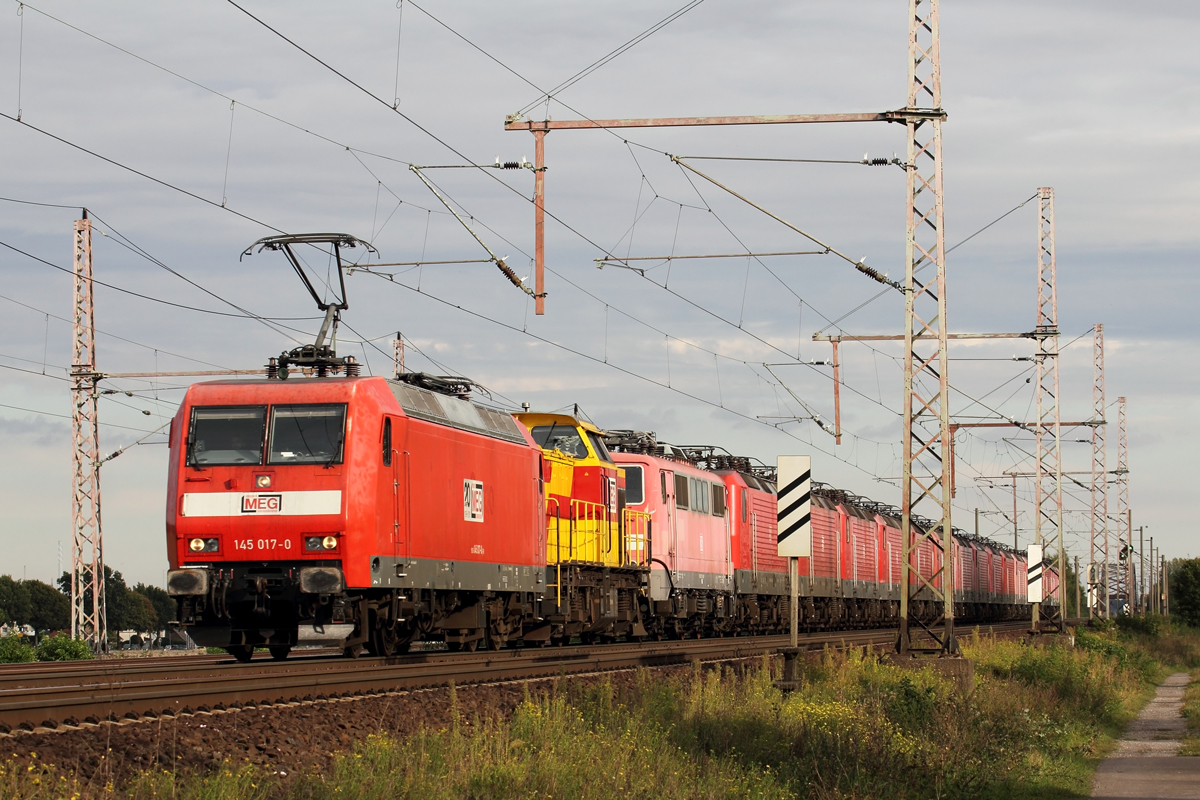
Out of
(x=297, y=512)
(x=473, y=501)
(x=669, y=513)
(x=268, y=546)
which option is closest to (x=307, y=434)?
(x=297, y=512)

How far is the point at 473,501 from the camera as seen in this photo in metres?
21.5

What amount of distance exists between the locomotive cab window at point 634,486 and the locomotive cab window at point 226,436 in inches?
523

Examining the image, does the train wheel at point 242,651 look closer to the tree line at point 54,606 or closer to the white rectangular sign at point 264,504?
the white rectangular sign at point 264,504

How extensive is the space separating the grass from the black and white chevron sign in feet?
6.31

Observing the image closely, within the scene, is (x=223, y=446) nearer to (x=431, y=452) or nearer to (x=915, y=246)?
(x=431, y=452)

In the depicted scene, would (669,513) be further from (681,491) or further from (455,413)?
(455,413)

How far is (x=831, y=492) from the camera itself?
151ft

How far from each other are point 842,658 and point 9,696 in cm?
1367

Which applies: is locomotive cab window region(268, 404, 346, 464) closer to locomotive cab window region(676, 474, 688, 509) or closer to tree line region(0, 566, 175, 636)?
locomotive cab window region(676, 474, 688, 509)

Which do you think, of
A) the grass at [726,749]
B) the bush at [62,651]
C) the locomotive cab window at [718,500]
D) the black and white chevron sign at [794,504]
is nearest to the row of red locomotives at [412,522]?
the locomotive cab window at [718,500]

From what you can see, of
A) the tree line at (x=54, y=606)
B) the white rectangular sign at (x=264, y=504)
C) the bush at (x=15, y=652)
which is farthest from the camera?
the tree line at (x=54, y=606)

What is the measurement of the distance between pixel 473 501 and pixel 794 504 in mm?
6252

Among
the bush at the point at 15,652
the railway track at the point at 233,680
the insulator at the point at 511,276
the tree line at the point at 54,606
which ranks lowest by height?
the tree line at the point at 54,606

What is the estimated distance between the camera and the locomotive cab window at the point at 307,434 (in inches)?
703
